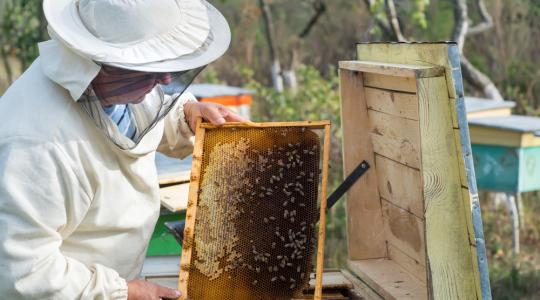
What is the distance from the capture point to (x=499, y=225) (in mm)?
6684

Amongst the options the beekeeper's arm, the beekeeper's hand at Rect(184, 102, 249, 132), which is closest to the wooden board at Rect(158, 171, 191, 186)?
the beekeeper's arm

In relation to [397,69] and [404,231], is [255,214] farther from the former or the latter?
[397,69]

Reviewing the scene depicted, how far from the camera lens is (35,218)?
2.19m

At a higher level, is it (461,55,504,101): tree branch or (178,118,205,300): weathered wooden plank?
(178,118,205,300): weathered wooden plank

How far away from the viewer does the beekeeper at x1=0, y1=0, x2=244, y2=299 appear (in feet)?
7.17

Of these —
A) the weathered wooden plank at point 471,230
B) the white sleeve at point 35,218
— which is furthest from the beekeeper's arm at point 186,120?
the weathered wooden plank at point 471,230

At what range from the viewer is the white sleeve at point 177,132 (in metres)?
3.02

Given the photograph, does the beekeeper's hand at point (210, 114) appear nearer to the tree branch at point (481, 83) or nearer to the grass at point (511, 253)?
the grass at point (511, 253)

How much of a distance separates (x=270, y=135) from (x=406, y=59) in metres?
0.65

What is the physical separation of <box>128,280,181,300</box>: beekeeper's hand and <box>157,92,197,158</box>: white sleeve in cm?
76

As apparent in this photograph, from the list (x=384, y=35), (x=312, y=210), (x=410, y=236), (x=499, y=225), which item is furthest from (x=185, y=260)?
(x=384, y=35)

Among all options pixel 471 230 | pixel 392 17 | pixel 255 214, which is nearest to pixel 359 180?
pixel 255 214

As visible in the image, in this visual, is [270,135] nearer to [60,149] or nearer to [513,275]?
[60,149]

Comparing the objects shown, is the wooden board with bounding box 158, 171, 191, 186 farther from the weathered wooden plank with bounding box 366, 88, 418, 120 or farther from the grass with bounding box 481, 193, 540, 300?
the grass with bounding box 481, 193, 540, 300
